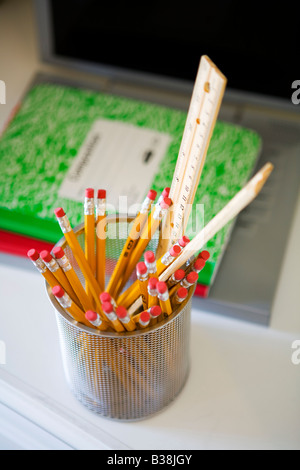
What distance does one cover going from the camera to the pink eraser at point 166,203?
475 mm

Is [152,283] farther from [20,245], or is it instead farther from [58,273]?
[20,245]

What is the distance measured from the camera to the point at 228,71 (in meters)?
0.76

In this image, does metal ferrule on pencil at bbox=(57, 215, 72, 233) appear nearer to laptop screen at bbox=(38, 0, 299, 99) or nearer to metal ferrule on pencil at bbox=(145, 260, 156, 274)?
metal ferrule on pencil at bbox=(145, 260, 156, 274)

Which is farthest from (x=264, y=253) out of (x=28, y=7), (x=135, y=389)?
(x=28, y=7)

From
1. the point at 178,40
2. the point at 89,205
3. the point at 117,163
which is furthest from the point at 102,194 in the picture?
the point at 178,40

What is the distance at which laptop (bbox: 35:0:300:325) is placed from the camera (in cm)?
66

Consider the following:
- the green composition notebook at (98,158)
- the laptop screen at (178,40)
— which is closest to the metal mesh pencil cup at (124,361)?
the green composition notebook at (98,158)

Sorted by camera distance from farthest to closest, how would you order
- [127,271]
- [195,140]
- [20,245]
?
[20,245] < [127,271] < [195,140]

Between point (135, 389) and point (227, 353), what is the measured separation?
0.38 ft

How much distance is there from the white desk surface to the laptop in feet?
0.08

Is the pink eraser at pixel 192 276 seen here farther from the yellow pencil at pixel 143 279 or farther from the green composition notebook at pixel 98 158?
the green composition notebook at pixel 98 158

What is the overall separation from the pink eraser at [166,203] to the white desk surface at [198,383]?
0.19 metres

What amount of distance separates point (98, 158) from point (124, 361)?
0.29 m

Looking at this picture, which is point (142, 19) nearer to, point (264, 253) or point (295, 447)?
point (264, 253)
